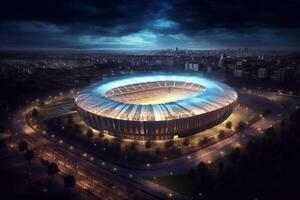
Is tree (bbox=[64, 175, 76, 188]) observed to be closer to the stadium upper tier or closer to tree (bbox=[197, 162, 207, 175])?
the stadium upper tier

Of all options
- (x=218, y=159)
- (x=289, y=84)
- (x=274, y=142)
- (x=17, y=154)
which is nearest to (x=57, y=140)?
(x=17, y=154)

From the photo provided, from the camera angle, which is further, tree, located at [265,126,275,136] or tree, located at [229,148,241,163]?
tree, located at [265,126,275,136]

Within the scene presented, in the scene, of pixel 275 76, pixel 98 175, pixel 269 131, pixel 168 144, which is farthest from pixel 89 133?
pixel 275 76

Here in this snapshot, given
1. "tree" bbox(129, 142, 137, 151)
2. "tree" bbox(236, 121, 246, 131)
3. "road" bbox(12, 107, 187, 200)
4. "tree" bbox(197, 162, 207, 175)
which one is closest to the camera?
"road" bbox(12, 107, 187, 200)

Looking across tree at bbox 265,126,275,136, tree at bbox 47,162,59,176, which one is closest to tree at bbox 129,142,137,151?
tree at bbox 47,162,59,176

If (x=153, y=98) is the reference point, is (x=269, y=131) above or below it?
below

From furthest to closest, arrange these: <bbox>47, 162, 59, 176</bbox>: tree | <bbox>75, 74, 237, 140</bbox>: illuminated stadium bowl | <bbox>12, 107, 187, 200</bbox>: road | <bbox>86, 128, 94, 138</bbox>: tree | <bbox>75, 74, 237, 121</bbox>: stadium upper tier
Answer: <bbox>86, 128, 94, 138</bbox>: tree < <bbox>75, 74, 237, 121</bbox>: stadium upper tier < <bbox>75, 74, 237, 140</bbox>: illuminated stadium bowl < <bbox>47, 162, 59, 176</bbox>: tree < <bbox>12, 107, 187, 200</bbox>: road

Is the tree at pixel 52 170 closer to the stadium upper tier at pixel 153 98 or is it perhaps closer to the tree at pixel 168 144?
the stadium upper tier at pixel 153 98

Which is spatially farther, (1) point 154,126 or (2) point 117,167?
(1) point 154,126

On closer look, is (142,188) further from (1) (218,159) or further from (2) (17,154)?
(2) (17,154)

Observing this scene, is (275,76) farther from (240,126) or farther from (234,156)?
(234,156)
